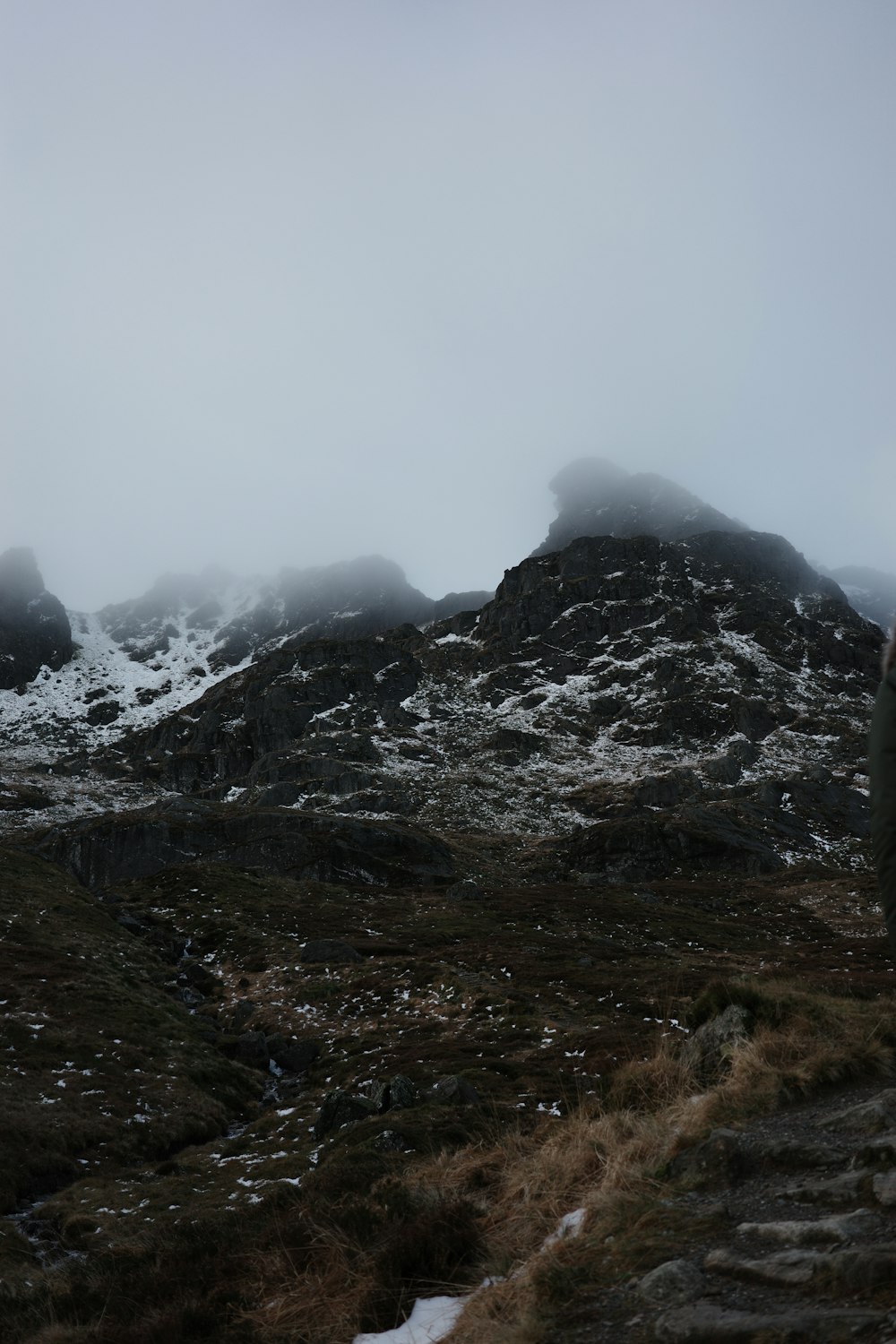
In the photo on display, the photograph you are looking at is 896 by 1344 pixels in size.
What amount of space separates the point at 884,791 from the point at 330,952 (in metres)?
35.5

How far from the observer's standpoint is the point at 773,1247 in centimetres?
377

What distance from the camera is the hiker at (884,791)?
328cm

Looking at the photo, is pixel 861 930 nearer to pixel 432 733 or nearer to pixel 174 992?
pixel 174 992

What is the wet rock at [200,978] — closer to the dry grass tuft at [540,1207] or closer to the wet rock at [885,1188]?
the dry grass tuft at [540,1207]

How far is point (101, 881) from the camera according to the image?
61.1 metres

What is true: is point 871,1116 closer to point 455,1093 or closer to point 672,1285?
point 672,1285

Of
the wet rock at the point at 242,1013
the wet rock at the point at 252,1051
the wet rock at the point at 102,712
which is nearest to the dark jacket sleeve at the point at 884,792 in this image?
the wet rock at the point at 252,1051

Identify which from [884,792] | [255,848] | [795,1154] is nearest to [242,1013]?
[795,1154]

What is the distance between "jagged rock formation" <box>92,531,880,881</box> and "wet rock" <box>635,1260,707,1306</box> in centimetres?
6433

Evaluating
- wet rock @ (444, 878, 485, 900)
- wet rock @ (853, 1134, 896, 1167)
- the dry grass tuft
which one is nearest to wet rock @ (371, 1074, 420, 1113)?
the dry grass tuft

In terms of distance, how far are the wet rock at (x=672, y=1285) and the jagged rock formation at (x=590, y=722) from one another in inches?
2533

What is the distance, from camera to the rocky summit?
4.46 m

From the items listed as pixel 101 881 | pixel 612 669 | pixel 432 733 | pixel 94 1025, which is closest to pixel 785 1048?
pixel 94 1025

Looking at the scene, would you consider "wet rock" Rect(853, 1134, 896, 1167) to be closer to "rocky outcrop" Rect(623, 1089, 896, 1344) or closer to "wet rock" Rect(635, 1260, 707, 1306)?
"rocky outcrop" Rect(623, 1089, 896, 1344)
